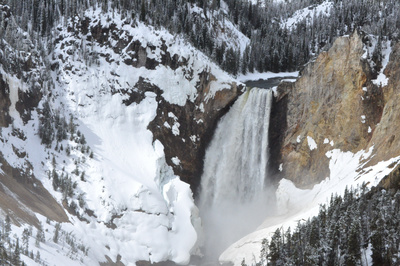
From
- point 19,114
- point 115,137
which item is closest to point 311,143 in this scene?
point 115,137

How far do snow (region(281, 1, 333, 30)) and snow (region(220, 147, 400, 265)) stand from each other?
2963 inches

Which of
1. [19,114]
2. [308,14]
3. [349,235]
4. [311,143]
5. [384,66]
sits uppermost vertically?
[308,14]

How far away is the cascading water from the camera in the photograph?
43.1m

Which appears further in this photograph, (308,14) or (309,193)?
(308,14)

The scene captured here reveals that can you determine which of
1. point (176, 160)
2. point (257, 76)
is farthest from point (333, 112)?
point (257, 76)

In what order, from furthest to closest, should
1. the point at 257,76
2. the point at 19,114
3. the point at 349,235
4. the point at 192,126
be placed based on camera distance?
1. the point at 257,76
2. the point at 192,126
3. the point at 19,114
4. the point at 349,235

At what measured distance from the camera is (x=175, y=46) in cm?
4825

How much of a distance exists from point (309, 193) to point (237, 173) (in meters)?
7.92

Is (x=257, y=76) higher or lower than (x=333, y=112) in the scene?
higher

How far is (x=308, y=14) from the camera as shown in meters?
118

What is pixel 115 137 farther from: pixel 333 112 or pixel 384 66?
pixel 384 66

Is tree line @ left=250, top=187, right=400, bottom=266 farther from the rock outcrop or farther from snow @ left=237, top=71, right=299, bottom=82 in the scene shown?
snow @ left=237, top=71, right=299, bottom=82

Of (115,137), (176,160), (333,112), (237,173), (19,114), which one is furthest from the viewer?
(237,173)

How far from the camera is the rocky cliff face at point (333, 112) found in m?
39.8
